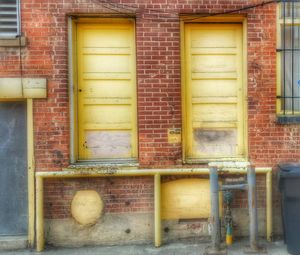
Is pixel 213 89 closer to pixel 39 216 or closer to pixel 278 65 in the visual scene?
pixel 278 65

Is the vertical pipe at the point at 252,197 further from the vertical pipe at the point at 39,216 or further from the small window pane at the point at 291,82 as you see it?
the vertical pipe at the point at 39,216

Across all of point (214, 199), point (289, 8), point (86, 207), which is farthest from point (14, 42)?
point (289, 8)

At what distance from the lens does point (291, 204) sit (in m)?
5.76

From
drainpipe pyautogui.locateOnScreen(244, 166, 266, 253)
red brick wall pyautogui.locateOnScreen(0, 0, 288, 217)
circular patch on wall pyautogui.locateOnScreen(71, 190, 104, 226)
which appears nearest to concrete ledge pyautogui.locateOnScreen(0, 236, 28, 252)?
red brick wall pyautogui.locateOnScreen(0, 0, 288, 217)

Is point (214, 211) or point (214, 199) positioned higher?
point (214, 199)

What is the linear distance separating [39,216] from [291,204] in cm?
363

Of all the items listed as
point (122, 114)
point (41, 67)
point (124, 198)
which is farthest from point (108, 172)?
point (41, 67)

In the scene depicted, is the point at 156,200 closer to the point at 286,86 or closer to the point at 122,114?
the point at 122,114

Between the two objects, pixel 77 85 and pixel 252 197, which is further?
pixel 77 85

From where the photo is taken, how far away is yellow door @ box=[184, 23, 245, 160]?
6535mm

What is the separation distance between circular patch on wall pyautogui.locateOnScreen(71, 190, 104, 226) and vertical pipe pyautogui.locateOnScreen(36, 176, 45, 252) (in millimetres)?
461

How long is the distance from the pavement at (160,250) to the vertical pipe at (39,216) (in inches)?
5.1

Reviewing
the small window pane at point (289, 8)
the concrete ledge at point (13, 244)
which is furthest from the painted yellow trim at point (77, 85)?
the small window pane at point (289, 8)

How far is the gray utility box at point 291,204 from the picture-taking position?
5719 millimetres
